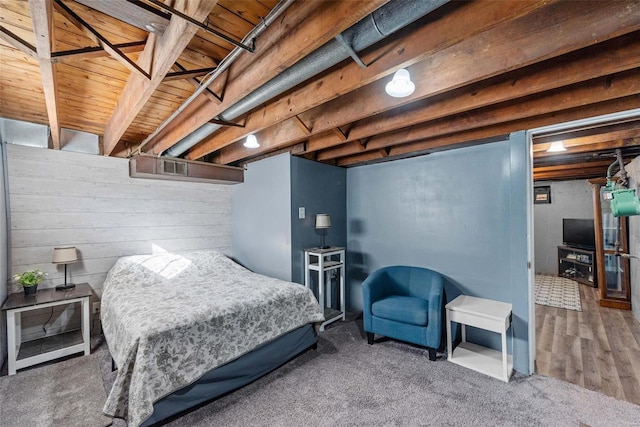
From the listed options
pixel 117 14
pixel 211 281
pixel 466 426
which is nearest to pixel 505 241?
pixel 466 426

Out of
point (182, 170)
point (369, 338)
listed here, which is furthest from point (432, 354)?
point (182, 170)

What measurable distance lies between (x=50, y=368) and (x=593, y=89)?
4.88 meters

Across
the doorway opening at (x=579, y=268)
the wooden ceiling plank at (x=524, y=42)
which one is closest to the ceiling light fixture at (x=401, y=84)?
the wooden ceiling plank at (x=524, y=42)

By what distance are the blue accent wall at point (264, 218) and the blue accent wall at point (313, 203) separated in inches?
3.4

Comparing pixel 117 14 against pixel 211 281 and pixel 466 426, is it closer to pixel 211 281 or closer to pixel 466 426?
pixel 211 281

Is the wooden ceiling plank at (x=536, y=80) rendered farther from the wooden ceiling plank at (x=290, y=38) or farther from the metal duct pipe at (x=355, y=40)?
the wooden ceiling plank at (x=290, y=38)

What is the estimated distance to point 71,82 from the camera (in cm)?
214

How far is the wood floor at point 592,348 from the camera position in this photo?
2324 millimetres

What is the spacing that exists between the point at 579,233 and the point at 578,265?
2.21 ft

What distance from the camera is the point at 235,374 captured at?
2193mm

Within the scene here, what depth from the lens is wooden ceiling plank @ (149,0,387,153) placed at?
42.5 inches

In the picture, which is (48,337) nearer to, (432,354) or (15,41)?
(15,41)

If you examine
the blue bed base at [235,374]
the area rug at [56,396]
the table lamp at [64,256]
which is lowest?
the area rug at [56,396]

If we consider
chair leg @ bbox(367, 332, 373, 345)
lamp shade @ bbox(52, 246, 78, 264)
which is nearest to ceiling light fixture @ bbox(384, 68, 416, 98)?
chair leg @ bbox(367, 332, 373, 345)
